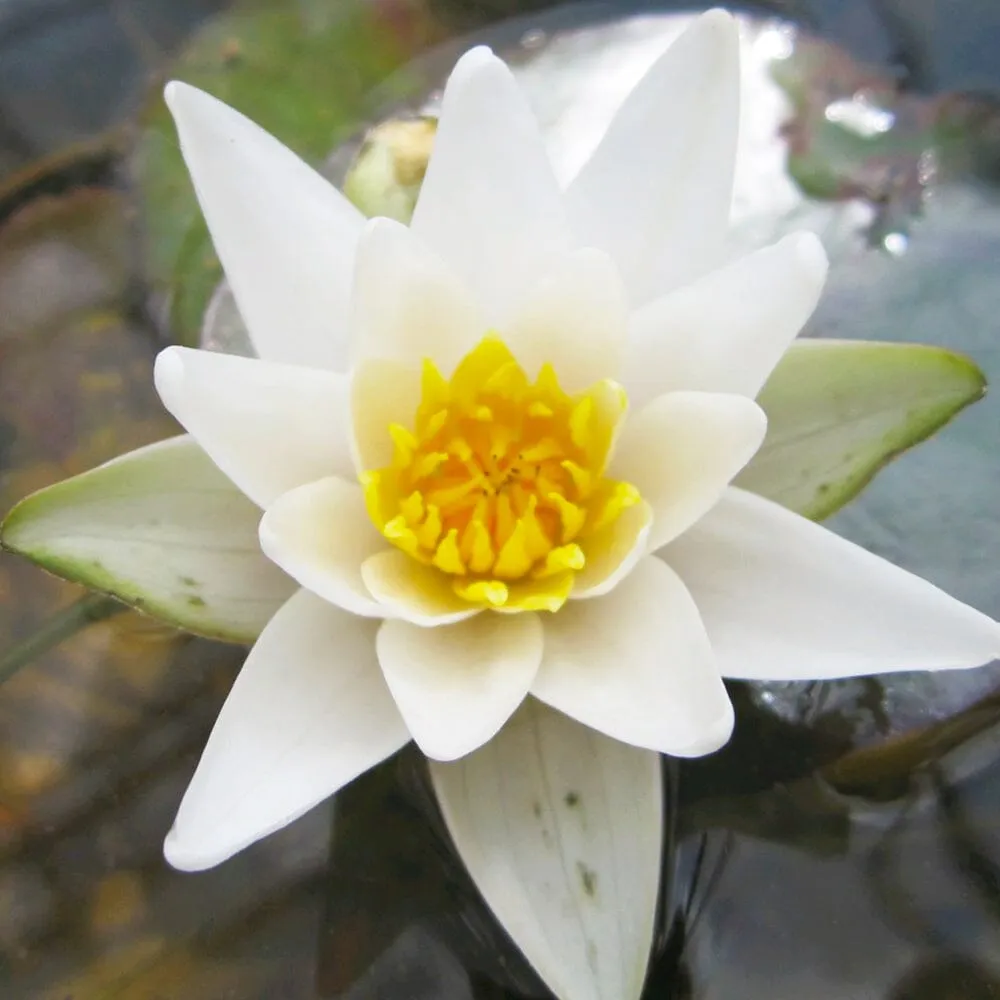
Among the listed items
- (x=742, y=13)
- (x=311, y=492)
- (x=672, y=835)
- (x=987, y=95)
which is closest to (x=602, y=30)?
(x=742, y=13)

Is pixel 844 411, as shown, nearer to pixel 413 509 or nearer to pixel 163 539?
pixel 413 509

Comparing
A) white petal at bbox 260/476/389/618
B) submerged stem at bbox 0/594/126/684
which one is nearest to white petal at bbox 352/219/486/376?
white petal at bbox 260/476/389/618

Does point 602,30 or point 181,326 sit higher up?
point 602,30

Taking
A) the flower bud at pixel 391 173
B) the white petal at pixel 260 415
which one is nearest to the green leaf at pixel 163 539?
the white petal at pixel 260 415

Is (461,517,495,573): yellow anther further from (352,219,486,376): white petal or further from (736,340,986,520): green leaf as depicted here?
(736,340,986,520): green leaf

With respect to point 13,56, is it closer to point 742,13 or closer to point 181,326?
point 181,326
